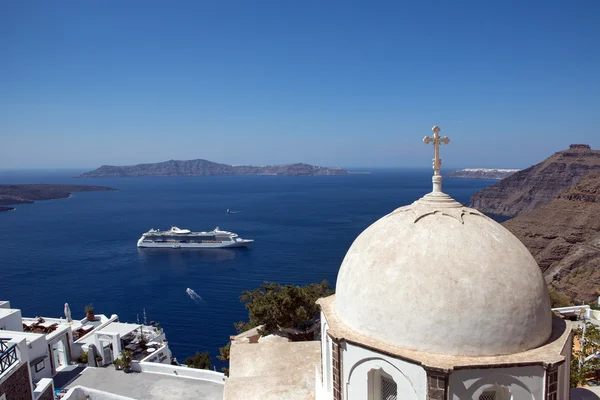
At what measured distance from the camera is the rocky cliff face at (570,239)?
1574 inches

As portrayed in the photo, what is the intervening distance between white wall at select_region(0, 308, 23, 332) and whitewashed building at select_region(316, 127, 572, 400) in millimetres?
18113

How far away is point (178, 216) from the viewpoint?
100m

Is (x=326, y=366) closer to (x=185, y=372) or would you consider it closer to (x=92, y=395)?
(x=185, y=372)

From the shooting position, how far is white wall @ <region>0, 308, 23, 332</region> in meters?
18.6

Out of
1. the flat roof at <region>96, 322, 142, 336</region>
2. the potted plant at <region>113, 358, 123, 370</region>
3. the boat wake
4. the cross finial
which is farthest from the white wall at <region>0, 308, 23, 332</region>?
the boat wake

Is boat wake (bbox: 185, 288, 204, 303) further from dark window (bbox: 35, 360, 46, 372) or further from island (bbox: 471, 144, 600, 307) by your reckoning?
island (bbox: 471, 144, 600, 307)

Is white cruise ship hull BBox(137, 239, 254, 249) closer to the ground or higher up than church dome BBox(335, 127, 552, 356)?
closer to the ground

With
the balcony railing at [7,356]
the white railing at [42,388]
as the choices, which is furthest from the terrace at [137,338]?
the balcony railing at [7,356]

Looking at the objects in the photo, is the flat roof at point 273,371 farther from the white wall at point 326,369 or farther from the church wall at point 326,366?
→ the church wall at point 326,366

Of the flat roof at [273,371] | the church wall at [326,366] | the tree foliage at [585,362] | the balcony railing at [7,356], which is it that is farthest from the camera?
the tree foliage at [585,362]

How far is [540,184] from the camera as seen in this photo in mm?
117375

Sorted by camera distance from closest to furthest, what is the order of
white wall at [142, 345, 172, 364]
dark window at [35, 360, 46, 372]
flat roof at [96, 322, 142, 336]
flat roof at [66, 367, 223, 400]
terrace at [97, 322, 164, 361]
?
1. flat roof at [66, 367, 223, 400]
2. dark window at [35, 360, 46, 372]
3. white wall at [142, 345, 172, 364]
4. terrace at [97, 322, 164, 361]
5. flat roof at [96, 322, 142, 336]

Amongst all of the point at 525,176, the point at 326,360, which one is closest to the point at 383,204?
the point at 525,176

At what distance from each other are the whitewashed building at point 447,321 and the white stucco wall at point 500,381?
16 mm
